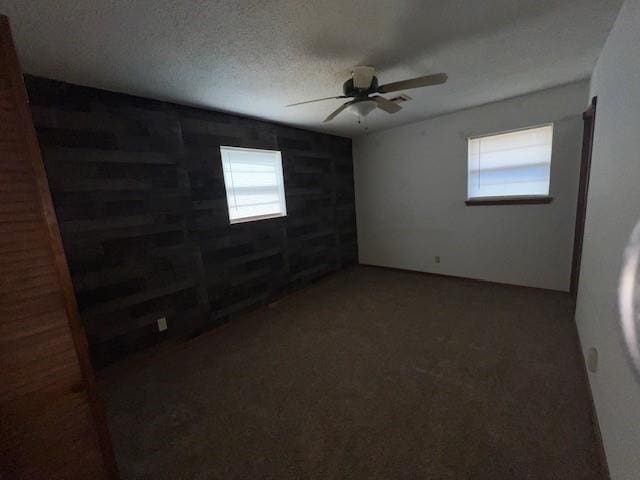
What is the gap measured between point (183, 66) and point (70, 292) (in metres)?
1.62

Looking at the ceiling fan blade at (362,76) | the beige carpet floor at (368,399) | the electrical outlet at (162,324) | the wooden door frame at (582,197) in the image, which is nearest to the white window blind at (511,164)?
the wooden door frame at (582,197)

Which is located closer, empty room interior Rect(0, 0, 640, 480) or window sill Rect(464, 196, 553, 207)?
empty room interior Rect(0, 0, 640, 480)

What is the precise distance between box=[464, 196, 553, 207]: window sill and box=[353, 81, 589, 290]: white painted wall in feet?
0.18

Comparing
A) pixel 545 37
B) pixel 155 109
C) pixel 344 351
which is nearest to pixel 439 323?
pixel 344 351

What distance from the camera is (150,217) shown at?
7.58 ft

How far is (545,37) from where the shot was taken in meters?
1.71

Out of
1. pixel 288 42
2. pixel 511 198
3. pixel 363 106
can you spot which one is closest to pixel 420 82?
pixel 363 106

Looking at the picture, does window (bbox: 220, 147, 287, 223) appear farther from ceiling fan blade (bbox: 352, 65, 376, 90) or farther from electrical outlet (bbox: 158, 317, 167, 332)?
ceiling fan blade (bbox: 352, 65, 376, 90)

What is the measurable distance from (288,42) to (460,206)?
119 inches

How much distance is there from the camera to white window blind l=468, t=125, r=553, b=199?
2953 millimetres

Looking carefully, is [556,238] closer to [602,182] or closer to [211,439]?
[602,182]

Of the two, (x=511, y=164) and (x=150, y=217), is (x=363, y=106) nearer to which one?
(x=150, y=217)

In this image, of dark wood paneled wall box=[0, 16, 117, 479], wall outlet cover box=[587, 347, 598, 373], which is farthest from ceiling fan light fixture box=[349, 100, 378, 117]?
wall outlet cover box=[587, 347, 598, 373]

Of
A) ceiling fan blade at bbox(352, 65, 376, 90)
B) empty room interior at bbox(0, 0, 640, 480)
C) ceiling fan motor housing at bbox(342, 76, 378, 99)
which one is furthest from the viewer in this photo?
ceiling fan motor housing at bbox(342, 76, 378, 99)
